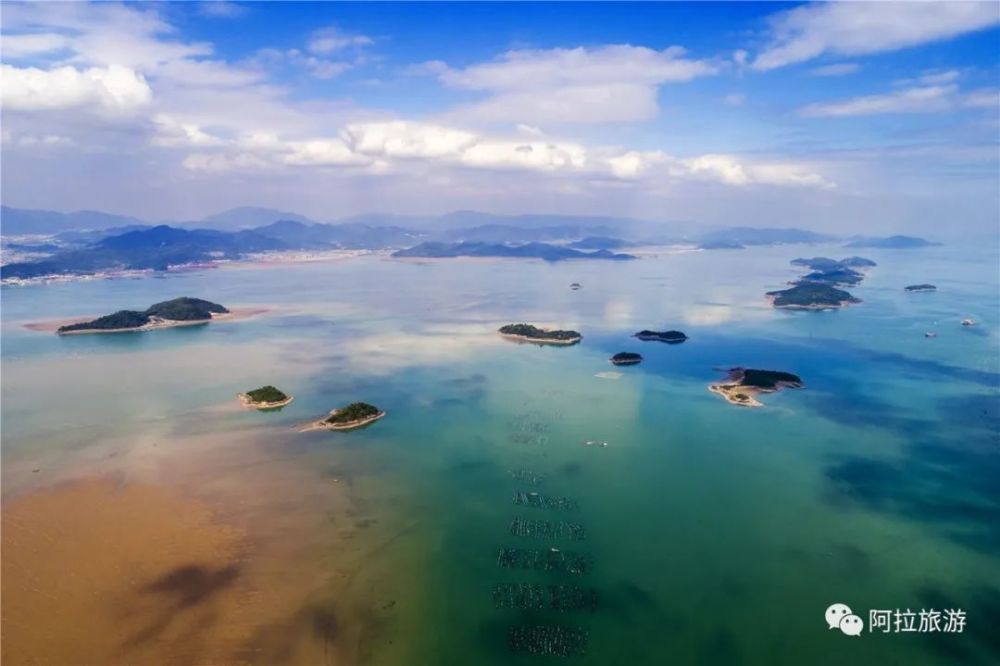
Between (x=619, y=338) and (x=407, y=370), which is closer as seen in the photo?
(x=407, y=370)

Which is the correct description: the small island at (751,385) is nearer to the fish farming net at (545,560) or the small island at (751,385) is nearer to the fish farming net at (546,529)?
the fish farming net at (546,529)

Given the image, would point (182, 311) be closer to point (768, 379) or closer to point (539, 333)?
point (539, 333)

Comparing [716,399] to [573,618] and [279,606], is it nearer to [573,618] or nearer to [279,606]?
[573,618]

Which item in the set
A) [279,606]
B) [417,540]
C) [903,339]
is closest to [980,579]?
[417,540]

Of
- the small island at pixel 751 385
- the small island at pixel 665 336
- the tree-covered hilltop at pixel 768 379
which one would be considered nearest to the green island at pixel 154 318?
the small island at pixel 665 336

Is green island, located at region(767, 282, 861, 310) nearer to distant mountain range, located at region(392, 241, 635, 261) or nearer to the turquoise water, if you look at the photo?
the turquoise water

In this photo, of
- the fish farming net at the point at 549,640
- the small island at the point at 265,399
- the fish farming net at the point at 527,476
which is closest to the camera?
the fish farming net at the point at 549,640
